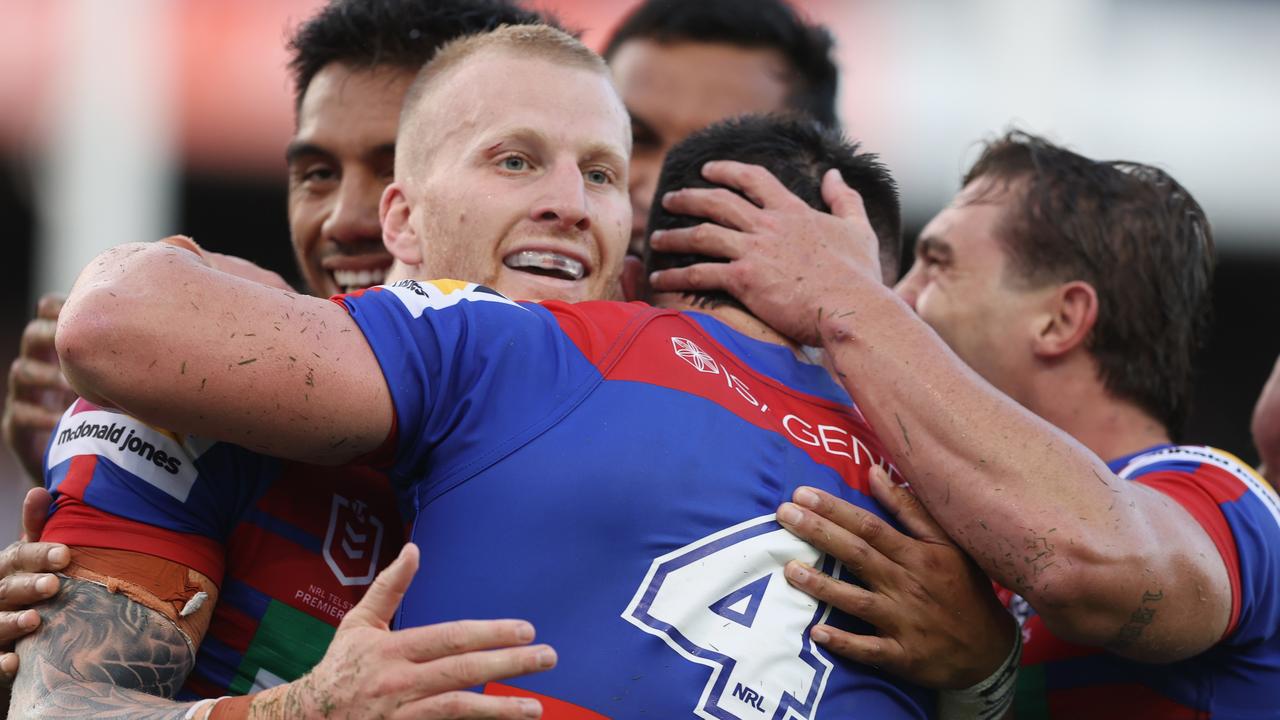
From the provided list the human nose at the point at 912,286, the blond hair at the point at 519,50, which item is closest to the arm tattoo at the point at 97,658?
the blond hair at the point at 519,50

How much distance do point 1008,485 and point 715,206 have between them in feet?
3.17

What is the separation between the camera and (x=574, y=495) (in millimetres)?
2469

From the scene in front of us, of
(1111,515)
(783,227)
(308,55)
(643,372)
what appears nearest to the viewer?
(643,372)

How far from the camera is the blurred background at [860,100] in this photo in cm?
1290

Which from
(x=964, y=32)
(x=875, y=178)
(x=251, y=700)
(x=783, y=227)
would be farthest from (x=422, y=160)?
(x=964, y=32)

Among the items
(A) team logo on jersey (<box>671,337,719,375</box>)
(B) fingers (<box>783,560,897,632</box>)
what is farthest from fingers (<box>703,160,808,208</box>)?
(B) fingers (<box>783,560,897,632</box>)

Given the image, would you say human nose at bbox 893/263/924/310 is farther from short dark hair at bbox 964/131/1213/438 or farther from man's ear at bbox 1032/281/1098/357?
man's ear at bbox 1032/281/1098/357

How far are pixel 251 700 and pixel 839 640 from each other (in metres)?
1.09

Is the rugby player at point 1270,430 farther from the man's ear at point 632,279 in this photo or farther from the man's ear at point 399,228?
the man's ear at point 399,228

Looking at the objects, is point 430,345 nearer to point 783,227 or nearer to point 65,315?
point 65,315

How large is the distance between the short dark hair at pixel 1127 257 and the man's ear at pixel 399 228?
203cm

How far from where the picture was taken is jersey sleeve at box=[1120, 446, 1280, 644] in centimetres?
323

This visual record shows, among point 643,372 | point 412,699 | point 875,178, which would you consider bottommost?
point 412,699

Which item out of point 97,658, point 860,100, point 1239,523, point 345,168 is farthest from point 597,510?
point 860,100
